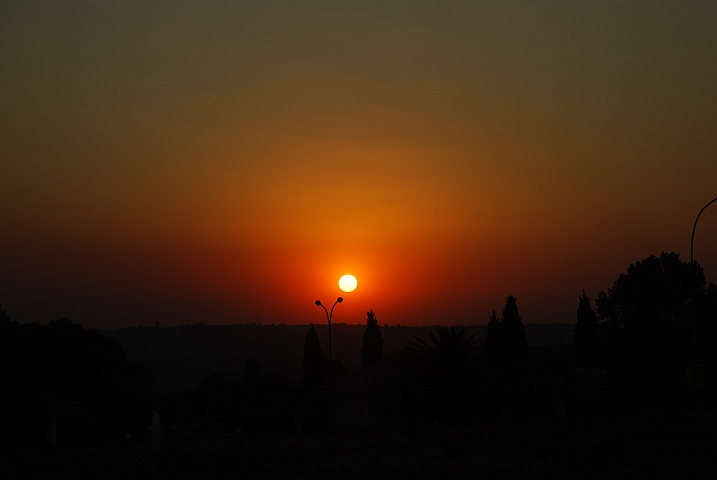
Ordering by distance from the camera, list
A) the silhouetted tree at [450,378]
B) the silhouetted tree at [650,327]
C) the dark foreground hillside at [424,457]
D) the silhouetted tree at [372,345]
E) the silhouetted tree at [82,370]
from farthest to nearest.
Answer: the silhouetted tree at [372,345] < the silhouetted tree at [82,370] < the silhouetted tree at [650,327] < the silhouetted tree at [450,378] < the dark foreground hillside at [424,457]

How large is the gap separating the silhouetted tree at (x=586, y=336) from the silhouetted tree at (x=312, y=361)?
98.4ft

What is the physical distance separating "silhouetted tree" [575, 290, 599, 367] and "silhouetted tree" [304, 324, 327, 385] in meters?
30.0

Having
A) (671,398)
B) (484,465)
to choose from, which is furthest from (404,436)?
(671,398)

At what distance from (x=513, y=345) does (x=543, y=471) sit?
4285 cm

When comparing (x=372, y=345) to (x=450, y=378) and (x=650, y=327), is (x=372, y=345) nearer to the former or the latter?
(x=650, y=327)

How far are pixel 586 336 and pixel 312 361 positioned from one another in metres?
32.2

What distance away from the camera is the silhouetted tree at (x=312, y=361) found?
8431cm

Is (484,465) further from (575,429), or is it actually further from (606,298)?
(606,298)

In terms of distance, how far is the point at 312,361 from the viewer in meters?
85.1

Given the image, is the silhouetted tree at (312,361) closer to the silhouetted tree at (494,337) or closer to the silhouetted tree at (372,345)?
the silhouetted tree at (372,345)

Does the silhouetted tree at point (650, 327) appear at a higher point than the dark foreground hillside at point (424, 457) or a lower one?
higher

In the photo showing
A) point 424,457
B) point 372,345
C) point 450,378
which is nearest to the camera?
point 424,457

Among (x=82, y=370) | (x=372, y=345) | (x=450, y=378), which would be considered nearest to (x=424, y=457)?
(x=450, y=378)

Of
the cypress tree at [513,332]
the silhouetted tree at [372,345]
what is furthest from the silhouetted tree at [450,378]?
the silhouetted tree at [372,345]
